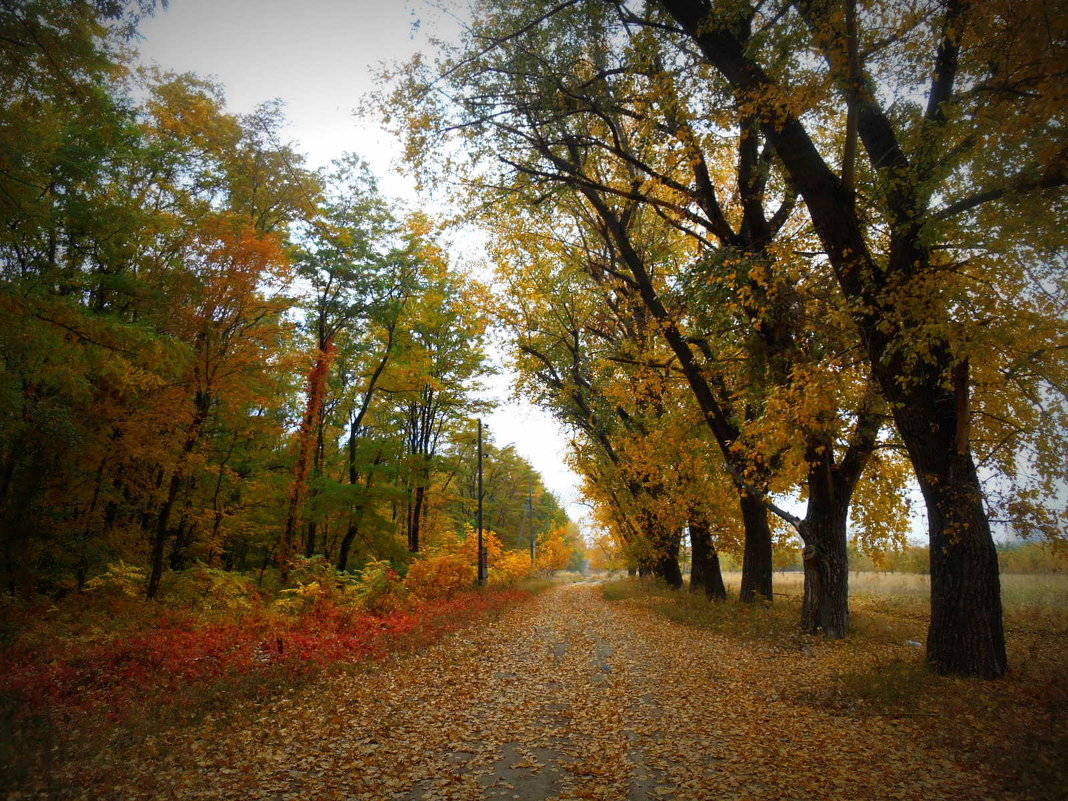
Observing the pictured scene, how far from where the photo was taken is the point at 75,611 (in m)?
10.2

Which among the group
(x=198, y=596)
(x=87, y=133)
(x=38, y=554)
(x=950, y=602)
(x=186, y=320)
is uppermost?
(x=87, y=133)

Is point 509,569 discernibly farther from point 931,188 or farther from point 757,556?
point 931,188

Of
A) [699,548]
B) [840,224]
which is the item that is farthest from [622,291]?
[699,548]

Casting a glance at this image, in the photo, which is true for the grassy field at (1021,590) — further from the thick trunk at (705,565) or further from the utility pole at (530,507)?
the utility pole at (530,507)

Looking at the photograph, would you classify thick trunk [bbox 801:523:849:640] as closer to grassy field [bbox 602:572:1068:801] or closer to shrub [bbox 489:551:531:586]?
grassy field [bbox 602:572:1068:801]

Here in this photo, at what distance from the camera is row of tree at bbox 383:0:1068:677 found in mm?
5230

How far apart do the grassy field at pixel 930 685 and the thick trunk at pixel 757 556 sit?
440mm

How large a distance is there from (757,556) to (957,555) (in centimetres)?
680

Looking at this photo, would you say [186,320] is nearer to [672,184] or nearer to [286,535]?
[286,535]

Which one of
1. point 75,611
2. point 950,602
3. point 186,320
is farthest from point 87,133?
point 950,602

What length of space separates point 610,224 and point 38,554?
13549 millimetres

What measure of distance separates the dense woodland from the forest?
7cm

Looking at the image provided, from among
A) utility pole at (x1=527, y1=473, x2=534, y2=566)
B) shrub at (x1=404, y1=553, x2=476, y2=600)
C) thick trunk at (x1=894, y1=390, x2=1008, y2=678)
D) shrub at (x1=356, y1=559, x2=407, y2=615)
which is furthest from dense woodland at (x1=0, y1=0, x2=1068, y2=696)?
utility pole at (x1=527, y1=473, x2=534, y2=566)

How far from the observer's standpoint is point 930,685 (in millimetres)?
5637
